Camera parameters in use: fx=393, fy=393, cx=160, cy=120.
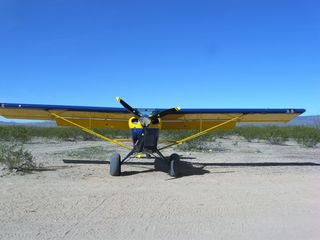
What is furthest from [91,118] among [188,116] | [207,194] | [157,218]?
[157,218]

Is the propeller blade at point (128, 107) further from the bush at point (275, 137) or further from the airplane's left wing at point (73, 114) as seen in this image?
the bush at point (275, 137)

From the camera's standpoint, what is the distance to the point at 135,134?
43.4 feet

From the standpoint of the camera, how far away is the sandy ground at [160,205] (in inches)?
228

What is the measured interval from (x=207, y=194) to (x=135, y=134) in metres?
4.76

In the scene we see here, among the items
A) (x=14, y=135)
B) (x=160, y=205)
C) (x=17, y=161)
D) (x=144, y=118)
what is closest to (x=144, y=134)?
(x=144, y=118)

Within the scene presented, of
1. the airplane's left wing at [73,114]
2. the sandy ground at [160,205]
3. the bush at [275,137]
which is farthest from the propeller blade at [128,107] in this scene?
the bush at [275,137]

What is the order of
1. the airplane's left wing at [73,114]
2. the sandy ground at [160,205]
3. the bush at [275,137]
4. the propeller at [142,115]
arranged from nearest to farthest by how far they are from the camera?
the sandy ground at [160,205], the propeller at [142,115], the airplane's left wing at [73,114], the bush at [275,137]

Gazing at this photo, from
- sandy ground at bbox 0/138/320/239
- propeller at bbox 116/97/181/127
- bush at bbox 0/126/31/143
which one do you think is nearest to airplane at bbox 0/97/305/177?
propeller at bbox 116/97/181/127

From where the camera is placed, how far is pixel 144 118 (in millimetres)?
13008

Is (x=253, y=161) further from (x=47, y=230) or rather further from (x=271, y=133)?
(x=271, y=133)

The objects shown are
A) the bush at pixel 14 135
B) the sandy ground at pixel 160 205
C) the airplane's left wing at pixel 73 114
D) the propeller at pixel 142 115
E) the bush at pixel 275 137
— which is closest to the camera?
the sandy ground at pixel 160 205

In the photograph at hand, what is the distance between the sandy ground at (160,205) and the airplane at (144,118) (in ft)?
3.13

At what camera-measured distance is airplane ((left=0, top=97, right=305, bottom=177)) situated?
519 inches

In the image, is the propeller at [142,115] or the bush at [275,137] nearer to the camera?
the propeller at [142,115]
